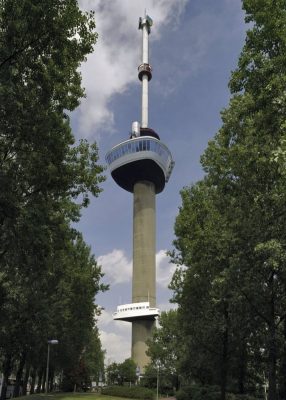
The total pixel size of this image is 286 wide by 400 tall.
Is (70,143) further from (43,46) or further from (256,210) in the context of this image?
(256,210)

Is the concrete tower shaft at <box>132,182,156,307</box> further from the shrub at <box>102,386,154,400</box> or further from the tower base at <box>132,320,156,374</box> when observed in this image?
the shrub at <box>102,386,154,400</box>

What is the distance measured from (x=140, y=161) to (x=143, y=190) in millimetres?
8342

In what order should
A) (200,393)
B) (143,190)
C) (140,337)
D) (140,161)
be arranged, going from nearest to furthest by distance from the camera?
1. (200,393)
2. (140,337)
3. (140,161)
4. (143,190)

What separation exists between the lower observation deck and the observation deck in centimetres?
3637

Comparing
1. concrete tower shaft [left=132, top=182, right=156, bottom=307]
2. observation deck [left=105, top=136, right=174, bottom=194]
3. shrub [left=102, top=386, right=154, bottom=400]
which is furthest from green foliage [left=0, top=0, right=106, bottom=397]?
observation deck [left=105, top=136, right=174, bottom=194]

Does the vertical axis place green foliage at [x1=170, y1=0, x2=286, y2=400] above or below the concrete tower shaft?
below

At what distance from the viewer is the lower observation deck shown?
4476 inches

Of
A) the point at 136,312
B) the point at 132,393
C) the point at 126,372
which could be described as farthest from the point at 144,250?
the point at 132,393

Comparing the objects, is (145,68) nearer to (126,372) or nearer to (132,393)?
(126,372)

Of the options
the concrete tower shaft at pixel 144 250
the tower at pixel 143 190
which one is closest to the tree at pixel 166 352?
the tower at pixel 143 190

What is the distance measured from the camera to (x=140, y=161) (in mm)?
128375

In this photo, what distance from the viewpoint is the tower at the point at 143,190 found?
118 meters

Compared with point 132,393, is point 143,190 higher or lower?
higher

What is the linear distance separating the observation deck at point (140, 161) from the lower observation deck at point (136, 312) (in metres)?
36.4
